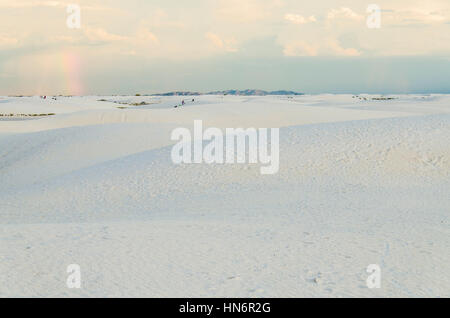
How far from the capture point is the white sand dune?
592 centimetres

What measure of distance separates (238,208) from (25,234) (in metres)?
4.69

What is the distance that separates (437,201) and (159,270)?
309 inches

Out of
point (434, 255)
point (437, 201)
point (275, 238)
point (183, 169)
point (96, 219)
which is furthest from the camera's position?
point (183, 169)

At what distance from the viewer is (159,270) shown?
614 centimetres

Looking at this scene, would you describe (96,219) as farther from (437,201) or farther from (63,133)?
(63,133)

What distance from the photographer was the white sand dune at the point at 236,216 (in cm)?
592

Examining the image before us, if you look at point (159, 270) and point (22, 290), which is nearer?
point (22, 290)

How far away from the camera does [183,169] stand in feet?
48.1

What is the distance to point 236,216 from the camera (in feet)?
32.4

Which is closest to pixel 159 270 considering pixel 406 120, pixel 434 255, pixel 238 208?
pixel 434 255

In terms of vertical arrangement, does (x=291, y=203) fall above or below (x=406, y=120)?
below
